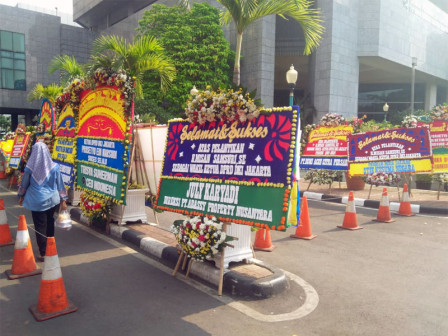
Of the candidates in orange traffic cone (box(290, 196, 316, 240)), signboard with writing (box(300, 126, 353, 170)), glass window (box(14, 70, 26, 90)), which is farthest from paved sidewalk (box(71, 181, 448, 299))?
glass window (box(14, 70, 26, 90))

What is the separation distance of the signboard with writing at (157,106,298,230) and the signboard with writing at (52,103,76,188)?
422 cm

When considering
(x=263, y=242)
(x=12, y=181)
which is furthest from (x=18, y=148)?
(x=263, y=242)

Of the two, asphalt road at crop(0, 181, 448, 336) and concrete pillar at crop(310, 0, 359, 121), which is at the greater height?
concrete pillar at crop(310, 0, 359, 121)

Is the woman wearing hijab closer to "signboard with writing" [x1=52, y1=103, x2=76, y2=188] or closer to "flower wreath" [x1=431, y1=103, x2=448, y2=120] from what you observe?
"signboard with writing" [x1=52, y1=103, x2=76, y2=188]

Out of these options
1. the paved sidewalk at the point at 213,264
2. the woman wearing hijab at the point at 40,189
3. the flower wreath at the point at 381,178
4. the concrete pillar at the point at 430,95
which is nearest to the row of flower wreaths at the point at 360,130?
the flower wreath at the point at 381,178

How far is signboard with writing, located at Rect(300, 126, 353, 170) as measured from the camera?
1250 centimetres

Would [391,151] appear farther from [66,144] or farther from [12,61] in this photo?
[12,61]

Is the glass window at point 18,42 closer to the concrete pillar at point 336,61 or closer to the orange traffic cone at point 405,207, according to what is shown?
the concrete pillar at point 336,61

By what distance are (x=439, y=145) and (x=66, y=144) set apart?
10.8m

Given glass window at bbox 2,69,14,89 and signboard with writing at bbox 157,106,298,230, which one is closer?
signboard with writing at bbox 157,106,298,230

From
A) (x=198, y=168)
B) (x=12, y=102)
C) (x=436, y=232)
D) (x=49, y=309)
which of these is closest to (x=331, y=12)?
(x=436, y=232)

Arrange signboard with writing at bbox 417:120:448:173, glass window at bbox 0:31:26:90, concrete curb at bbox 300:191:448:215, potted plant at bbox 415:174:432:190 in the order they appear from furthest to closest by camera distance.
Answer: glass window at bbox 0:31:26:90 < potted plant at bbox 415:174:432:190 < signboard with writing at bbox 417:120:448:173 < concrete curb at bbox 300:191:448:215

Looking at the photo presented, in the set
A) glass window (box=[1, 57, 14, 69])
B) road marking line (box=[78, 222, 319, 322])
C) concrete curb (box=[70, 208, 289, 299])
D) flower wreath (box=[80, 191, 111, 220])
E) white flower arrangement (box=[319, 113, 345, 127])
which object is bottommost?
road marking line (box=[78, 222, 319, 322])

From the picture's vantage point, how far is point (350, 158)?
11984 millimetres
